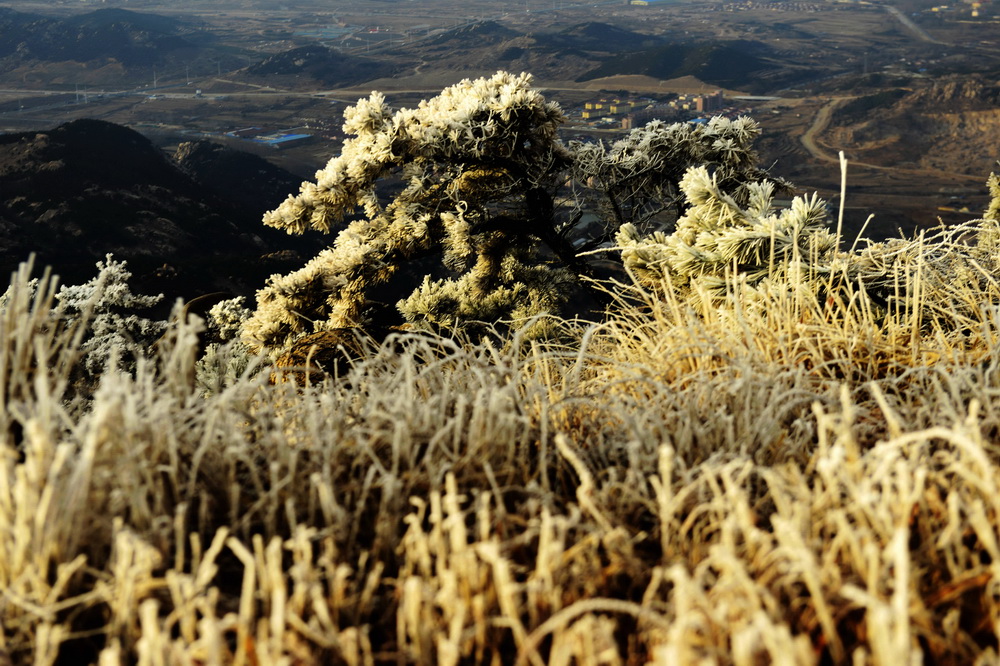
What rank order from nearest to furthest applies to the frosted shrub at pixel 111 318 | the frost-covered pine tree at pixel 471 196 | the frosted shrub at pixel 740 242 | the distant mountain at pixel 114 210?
1. the frosted shrub at pixel 740 242
2. the frosted shrub at pixel 111 318
3. the frost-covered pine tree at pixel 471 196
4. the distant mountain at pixel 114 210

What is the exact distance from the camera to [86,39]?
177750 millimetres

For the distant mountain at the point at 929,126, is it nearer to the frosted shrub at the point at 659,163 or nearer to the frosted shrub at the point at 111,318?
the frosted shrub at the point at 659,163

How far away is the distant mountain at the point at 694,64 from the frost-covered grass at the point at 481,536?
16691cm

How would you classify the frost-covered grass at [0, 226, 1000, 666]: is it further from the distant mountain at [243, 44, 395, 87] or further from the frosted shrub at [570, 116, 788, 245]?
the distant mountain at [243, 44, 395, 87]

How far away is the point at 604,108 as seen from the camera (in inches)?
5217

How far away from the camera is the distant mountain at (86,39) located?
169500mm

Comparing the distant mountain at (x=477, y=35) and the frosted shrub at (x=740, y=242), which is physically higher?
the distant mountain at (x=477, y=35)

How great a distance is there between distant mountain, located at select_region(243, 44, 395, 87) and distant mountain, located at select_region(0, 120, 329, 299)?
99.6 meters

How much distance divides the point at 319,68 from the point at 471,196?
168408mm

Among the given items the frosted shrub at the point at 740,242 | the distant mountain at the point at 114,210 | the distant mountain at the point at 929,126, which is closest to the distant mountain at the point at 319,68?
the distant mountain at the point at 929,126

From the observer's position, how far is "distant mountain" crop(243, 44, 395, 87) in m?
165

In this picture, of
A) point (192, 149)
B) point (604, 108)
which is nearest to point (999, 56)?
point (604, 108)

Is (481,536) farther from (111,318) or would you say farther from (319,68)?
(319,68)

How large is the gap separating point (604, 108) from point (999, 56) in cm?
10849
